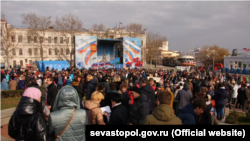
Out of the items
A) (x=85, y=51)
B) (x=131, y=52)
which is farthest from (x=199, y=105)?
(x=131, y=52)

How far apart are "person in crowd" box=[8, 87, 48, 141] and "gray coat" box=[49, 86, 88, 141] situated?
149 mm

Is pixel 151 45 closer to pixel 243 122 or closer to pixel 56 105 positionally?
pixel 243 122

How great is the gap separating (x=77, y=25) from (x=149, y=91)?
3170 cm

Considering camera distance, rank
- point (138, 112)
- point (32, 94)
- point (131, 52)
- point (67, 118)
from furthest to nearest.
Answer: point (131, 52), point (138, 112), point (67, 118), point (32, 94)

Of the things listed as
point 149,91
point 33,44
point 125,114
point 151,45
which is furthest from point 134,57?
point 125,114

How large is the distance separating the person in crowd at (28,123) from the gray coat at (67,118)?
5.9 inches

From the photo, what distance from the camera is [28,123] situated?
95.2 inches

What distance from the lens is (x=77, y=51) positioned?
30.0m

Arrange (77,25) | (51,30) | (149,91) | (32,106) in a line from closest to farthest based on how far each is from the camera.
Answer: (32,106) < (149,91) < (77,25) < (51,30)

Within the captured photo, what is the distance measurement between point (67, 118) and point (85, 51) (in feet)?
94.4

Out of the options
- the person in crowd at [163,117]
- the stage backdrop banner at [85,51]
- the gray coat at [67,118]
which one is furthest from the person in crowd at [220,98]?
the stage backdrop banner at [85,51]

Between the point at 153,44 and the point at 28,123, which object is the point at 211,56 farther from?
the point at 28,123

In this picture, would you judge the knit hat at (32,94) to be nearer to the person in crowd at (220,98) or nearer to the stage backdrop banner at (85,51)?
the person in crowd at (220,98)

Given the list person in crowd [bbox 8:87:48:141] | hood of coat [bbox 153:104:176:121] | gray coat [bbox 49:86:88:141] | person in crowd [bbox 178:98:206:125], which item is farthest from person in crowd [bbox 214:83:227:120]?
person in crowd [bbox 8:87:48:141]
